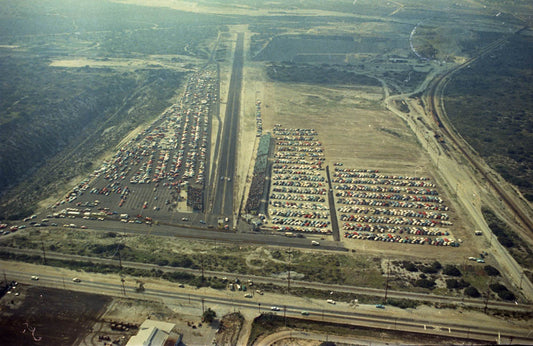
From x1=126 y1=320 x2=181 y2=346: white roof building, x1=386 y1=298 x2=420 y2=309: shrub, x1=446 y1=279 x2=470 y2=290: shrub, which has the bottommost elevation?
x1=126 y1=320 x2=181 y2=346: white roof building

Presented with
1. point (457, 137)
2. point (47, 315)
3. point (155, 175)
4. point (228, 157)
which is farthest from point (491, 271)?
point (155, 175)

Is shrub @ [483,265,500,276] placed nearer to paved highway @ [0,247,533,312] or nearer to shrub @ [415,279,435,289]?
paved highway @ [0,247,533,312]

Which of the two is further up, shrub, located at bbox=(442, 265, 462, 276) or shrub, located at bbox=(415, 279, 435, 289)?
shrub, located at bbox=(442, 265, 462, 276)

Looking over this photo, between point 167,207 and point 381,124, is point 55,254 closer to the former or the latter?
point 167,207

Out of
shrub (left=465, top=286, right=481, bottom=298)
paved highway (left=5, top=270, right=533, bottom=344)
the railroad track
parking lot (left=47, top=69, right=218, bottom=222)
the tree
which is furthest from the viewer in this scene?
parking lot (left=47, top=69, right=218, bottom=222)

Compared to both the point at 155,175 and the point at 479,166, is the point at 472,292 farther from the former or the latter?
the point at 155,175

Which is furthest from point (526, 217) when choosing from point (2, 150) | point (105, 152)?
point (2, 150)

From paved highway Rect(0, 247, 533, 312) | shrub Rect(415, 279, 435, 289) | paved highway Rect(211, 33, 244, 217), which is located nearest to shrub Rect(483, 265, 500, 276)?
paved highway Rect(0, 247, 533, 312)

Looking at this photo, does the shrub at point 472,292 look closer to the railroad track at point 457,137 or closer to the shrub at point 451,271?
the shrub at point 451,271
